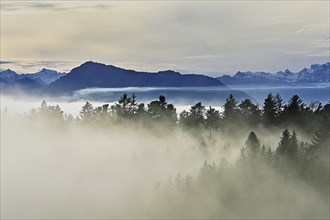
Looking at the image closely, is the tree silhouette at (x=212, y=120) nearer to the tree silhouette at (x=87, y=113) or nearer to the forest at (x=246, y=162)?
the forest at (x=246, y=162)

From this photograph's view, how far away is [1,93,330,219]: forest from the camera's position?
105 metres

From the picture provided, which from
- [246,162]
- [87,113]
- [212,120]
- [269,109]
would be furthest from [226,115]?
[87,113]

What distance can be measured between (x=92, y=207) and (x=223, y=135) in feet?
134

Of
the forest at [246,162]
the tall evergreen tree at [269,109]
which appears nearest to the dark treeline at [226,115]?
the tall evergreen tree at [269,109]

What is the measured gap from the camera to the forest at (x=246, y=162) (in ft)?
344

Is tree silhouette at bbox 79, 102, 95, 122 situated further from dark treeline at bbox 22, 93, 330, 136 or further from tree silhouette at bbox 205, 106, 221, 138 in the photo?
tree silhouette at bbox 205, 106, 221, 138

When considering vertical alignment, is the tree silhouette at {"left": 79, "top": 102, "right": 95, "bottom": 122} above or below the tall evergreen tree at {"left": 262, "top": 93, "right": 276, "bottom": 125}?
below

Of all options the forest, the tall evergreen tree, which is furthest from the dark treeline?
the forest

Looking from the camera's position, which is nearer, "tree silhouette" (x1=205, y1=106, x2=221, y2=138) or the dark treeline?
the dark treeline

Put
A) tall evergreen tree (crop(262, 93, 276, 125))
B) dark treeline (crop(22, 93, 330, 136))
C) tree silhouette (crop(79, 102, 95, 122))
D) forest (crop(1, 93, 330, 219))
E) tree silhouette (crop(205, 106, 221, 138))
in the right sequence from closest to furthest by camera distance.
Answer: forest (crop(1, 93, 330, 219)) → dark treeline (crop(22, 93, 330, 136)) → tall evergreen tree (crop(262, 93, 276, 125)) → tree silhouette (crop(205, 106, 221, 138)) → tree silhouette (crop(79, 102, 95, 122))

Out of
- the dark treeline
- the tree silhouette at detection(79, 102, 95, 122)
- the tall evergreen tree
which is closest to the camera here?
the dark treeline

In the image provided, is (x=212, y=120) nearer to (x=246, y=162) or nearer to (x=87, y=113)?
(x=246, y=162)

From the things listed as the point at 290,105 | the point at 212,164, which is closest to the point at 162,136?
the point at 212,164

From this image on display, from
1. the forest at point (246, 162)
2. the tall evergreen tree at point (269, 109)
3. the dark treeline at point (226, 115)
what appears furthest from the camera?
the tall evergreen tree at point (269, 109)
